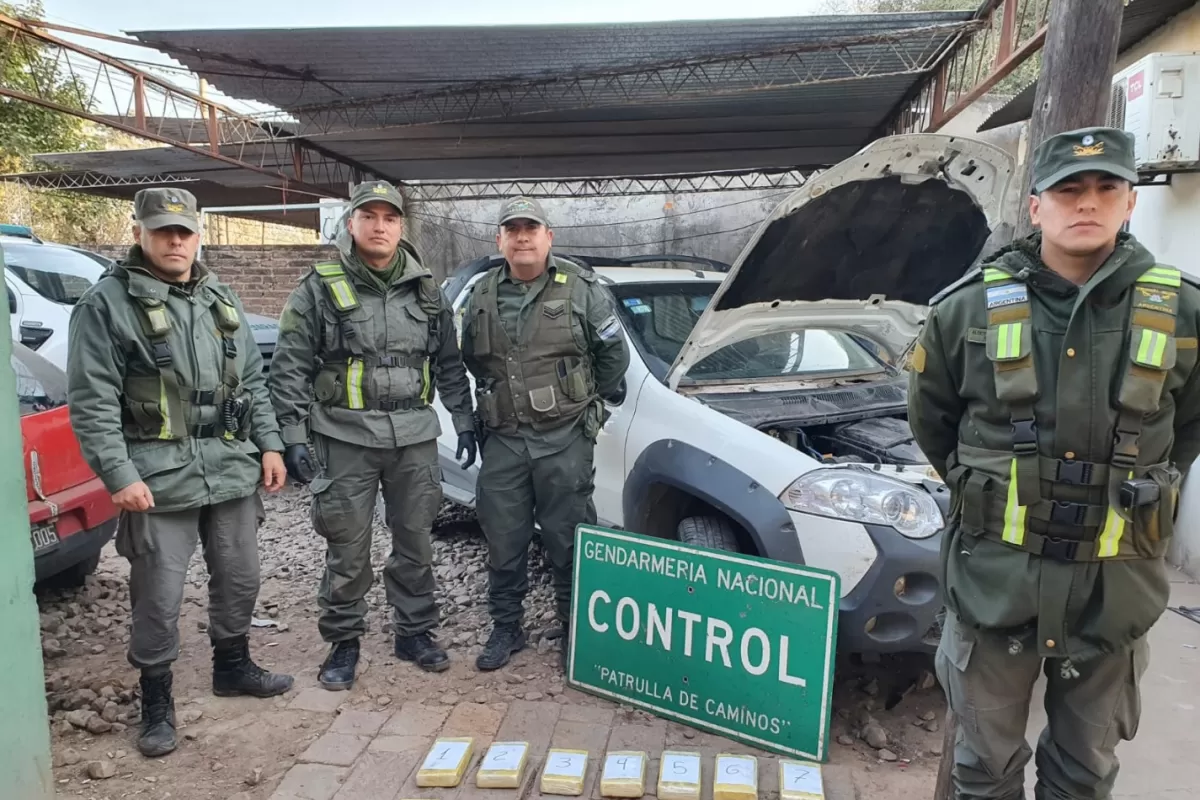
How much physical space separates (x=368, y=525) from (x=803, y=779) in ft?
6.14

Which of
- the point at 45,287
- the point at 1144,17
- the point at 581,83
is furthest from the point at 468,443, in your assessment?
the point at 581,83

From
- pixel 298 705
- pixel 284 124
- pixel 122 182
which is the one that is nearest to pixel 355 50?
pixel 284 124

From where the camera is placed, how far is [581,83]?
8062 mm

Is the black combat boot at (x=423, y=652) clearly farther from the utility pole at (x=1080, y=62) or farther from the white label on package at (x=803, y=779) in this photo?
the utility pole at (x=1080, y=62)

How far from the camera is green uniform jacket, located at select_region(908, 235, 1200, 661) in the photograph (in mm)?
1762

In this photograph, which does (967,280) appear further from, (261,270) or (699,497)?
(261,270)

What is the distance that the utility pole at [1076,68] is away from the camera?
7.09 feet

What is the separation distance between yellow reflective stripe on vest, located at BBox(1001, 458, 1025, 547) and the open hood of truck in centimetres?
152

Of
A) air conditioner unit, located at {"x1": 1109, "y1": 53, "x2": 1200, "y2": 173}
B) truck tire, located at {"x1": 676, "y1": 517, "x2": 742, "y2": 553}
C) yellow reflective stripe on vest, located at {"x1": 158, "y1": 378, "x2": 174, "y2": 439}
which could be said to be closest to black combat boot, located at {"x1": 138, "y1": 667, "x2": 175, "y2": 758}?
yellow reflective stripe on vest, located at {"x1": 158, "y1": 378, "x2": 174, "y2": 439}

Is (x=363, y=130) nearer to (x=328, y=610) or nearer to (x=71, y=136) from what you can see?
(x=328, y=610)

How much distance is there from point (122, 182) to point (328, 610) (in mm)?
13674

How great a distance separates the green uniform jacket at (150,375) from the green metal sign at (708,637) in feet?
4.44

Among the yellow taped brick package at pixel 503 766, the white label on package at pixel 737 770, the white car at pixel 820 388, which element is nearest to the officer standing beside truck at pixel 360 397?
the yellow taped brick package at pixel 503 766

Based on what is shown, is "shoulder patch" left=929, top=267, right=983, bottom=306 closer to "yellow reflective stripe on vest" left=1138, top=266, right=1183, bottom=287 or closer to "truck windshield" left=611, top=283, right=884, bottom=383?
"yellow reflective stripe on vest" left=1138, top=266, right=1183, bottom=287
